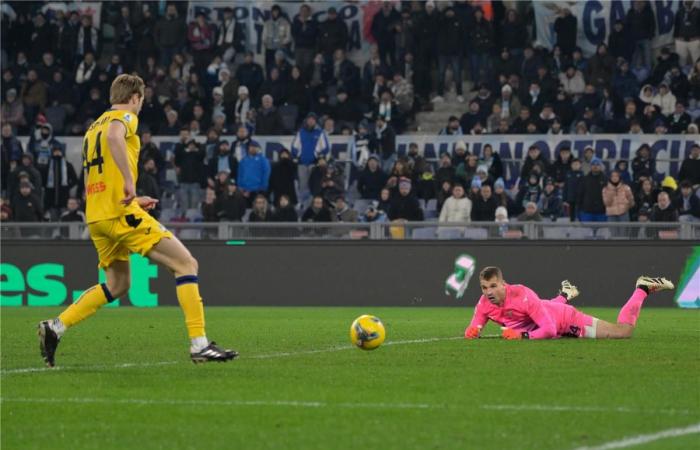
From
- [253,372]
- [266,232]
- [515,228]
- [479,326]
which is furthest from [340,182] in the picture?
[253,372]

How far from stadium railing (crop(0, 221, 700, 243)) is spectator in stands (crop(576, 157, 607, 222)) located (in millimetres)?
982

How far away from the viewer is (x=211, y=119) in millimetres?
30016

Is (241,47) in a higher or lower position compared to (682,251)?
higher

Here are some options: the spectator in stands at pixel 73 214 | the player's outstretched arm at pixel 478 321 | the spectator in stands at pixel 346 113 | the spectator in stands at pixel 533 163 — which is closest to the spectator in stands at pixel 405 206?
the spectator in stands at pixel 533 163

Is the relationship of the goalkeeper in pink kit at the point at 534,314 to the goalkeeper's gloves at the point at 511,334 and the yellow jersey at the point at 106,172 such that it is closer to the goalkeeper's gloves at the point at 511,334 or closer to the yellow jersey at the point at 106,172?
the goalkeeper's gloves at the point at 511,334

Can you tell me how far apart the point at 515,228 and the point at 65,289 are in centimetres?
825

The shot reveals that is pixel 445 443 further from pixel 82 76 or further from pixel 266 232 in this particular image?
pixel 82 76

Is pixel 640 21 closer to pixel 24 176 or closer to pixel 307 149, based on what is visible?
pixel 307 149

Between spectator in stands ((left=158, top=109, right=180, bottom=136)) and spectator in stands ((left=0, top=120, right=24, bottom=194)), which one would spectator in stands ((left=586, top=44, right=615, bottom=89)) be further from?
spectator in stands ((left=0, top=120, right=24, bottom=194))

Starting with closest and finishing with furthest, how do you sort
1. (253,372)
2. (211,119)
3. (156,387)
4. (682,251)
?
(156,387) < (253,372) < (682,251) < (211,119)

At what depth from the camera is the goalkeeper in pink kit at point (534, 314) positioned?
43.7 feet

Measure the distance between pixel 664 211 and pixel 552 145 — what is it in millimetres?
3467

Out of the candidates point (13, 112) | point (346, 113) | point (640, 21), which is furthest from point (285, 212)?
point (640, 21)

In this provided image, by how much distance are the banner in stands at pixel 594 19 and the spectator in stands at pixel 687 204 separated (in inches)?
237
